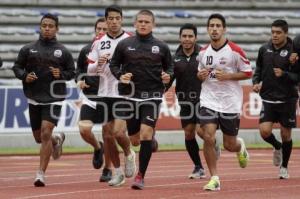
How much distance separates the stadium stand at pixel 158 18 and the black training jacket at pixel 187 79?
13.3m

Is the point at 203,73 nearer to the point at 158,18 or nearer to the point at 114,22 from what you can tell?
the point at 114,22

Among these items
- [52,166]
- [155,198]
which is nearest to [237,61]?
[155,198]

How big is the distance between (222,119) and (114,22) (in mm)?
1937

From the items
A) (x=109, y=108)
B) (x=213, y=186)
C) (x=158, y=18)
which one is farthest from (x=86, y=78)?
(x=158, y=18)

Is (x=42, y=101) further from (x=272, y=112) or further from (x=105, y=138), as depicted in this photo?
(x=272, y=112)

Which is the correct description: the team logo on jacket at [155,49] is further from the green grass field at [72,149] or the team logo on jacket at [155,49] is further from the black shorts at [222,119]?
the green grass field at [72,149]

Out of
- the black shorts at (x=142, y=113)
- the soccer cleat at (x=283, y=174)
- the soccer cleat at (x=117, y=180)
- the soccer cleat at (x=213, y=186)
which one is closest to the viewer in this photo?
the soccer cleat at (x=213, y=186)

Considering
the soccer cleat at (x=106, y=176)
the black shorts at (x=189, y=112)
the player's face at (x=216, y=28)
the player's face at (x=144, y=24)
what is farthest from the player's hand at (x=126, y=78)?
the black shorts at (x=189, y=112)

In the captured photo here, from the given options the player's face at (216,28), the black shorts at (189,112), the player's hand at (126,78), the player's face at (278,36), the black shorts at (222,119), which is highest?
the player's face at (216,28)

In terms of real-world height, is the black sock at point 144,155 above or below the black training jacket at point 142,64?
below

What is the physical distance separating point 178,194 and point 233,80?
193 centimetres

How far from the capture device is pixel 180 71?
15.0 metres

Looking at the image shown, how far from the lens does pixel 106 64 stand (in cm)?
1352

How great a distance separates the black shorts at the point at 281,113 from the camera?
14.5m
